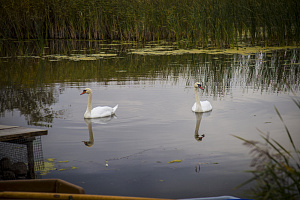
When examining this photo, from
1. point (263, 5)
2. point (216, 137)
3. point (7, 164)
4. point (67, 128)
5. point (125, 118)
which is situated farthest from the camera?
point (263, 5)

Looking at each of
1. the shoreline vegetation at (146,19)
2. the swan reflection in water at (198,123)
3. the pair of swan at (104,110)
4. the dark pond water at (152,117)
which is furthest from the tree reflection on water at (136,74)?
the swan reflection in water at (198,123)

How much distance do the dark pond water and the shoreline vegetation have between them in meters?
2.07

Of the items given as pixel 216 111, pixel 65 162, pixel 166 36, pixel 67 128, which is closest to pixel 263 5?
pixel 166 36

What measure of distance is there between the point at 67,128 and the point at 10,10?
17.0m

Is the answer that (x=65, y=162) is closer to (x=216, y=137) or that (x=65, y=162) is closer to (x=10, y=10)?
(x=216, y=137)

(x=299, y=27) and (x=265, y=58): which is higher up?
(x=299, y=27)

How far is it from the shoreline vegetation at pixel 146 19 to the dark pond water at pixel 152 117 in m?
2.07

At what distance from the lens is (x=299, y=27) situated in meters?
16.6

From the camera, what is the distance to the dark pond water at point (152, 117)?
5.34m

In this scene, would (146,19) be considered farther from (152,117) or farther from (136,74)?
(152,117)

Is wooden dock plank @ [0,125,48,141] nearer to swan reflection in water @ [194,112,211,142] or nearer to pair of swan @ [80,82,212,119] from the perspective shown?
swan reflection in water @ [194,112,211,142]

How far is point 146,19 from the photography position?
22312mm

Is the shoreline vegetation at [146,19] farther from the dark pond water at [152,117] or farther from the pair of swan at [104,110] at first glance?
the pair of swan at [104,110]

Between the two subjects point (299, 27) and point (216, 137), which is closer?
point (216, 137)
